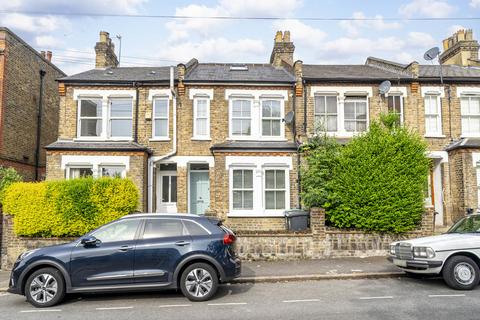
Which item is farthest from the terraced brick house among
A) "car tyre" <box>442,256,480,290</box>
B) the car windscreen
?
"car tyre" <box>442,256,480,290</box>

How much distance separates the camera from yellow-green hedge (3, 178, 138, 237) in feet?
38.2

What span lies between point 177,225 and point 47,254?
258cm

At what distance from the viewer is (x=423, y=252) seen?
8.32m

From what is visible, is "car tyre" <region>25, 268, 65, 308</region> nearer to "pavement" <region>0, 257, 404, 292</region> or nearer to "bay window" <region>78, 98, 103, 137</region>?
"pavement" <region>0, 257, 404, 292</region>

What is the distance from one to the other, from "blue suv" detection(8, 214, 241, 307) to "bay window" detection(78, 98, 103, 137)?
1014 centimetres

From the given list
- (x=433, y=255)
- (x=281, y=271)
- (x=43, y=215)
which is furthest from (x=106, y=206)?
(x=433, y=255)

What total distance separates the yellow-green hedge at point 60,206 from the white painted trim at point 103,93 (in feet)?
20.1

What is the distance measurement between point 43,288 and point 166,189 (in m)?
10.3

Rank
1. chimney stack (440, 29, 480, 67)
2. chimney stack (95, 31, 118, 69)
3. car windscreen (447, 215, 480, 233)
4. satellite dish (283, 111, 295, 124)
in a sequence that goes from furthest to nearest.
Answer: chimney stack (440, 29, 480, 67) < chimney stack (95, 31, 118, 69) < satellite dish (283, 111, 295, 124) < car windscreen (447, 215, 480, 233)

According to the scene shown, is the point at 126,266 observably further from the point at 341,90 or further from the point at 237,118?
the point at 341,90

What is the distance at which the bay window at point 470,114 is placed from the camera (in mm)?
16844

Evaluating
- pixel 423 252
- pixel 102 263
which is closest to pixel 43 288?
pixel 102 263

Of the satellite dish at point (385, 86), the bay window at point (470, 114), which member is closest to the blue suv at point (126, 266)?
the satellite dish at point (385, 86)

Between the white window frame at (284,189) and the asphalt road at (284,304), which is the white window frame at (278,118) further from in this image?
the asphalt road at (284,304)
